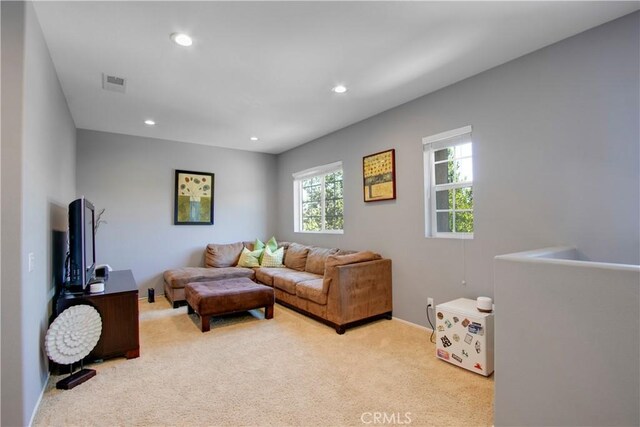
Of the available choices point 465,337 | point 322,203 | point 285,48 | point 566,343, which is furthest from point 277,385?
point 322,203

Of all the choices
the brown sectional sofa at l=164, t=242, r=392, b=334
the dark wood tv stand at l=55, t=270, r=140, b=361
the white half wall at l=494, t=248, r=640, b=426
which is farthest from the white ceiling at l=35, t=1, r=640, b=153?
the dark wood tv stand at l=55, t=270, r=140, b=361

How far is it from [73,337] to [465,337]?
2975 millimetres

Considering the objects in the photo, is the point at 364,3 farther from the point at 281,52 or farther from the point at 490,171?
the point at 490,171

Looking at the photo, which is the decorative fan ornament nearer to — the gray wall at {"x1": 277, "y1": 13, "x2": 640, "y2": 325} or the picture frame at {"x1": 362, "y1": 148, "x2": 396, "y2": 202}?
the gray wall at {"x1": 277, "y1": 13, "x2": 640, "y2": 325}

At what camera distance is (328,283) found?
11.0 feet

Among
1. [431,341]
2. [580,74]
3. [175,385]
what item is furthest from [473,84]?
[175,385]

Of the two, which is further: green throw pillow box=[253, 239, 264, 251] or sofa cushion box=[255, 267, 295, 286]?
green throw pillow box=[253, 239, 264, 251]

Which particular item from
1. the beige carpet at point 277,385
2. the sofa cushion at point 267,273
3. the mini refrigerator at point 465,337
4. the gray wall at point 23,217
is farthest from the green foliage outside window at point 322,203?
the gray wall at point 23,217

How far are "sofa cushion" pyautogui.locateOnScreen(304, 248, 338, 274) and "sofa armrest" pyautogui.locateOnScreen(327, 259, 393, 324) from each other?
0.93m

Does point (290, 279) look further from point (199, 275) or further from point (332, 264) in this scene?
point (199, 275)

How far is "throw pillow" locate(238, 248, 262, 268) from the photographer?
5.13 m

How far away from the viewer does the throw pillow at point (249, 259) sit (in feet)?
16.8

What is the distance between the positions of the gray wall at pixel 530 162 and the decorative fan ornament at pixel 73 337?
2941mm

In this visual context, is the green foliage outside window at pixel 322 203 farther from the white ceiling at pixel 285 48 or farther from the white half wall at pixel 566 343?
the white half wall at pixel 566 343
